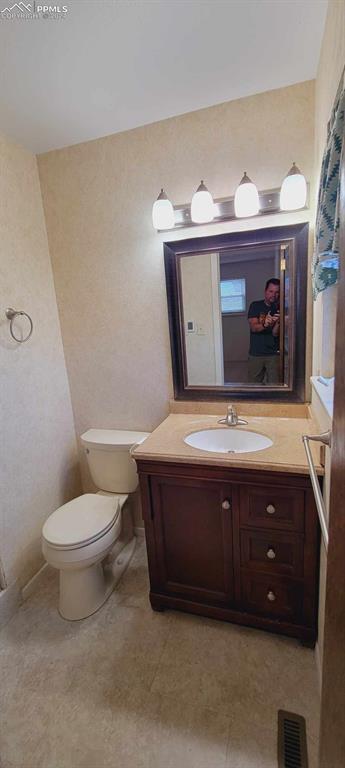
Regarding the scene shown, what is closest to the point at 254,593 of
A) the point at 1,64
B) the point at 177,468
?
the point at 177,468

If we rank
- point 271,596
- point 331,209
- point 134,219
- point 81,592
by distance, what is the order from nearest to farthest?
point 331,209
point 271,596
point 81,592
point 134,219

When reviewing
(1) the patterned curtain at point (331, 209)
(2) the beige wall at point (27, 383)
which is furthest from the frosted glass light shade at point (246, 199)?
(2) the beige wall at point (27, 383)

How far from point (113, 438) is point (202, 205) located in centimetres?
130

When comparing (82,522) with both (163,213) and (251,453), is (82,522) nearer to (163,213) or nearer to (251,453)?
(251,453)

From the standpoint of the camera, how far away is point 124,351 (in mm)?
1919

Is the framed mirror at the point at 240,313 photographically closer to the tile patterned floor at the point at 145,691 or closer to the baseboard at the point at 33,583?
the tile patterned floor at the point at 145,691

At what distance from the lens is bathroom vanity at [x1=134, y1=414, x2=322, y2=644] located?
4.12 feet

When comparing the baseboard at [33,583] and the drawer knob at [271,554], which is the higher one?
the drawer knob at [271,554]

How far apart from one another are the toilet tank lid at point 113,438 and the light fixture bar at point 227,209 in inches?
44.4

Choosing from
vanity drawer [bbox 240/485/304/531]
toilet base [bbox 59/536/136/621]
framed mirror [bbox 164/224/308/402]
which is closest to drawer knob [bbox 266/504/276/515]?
vanity drawer [bbox 240/485/304/531]

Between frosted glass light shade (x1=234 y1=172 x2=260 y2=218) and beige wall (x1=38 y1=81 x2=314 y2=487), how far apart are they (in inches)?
3.4

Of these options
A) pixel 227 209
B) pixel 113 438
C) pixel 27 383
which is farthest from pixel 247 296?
pixel 27 383

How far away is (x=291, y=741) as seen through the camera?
3.55 ft

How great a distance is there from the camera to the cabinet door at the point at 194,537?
138cm
